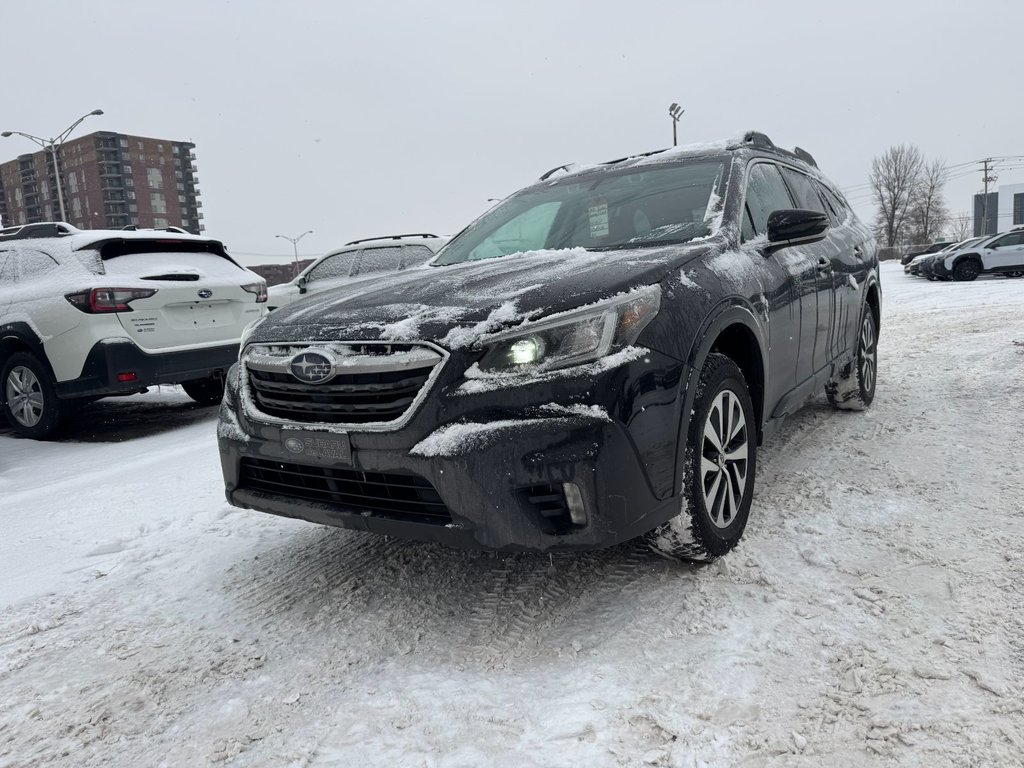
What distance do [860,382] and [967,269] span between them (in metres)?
19.9

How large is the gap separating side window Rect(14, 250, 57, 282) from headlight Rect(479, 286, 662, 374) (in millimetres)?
4960

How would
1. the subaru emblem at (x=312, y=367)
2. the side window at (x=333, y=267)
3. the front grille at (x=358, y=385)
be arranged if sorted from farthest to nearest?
1. the side window at (x=333, y=267)
2. the subaru emblem at (x=312, y=367)
3. the front grille at (x=358, y=385)

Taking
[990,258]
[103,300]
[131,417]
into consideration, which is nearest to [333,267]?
[131,417]

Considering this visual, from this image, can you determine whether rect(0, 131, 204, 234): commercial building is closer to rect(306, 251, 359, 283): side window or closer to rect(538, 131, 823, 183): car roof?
rect(306, 251, 359, 283): side window

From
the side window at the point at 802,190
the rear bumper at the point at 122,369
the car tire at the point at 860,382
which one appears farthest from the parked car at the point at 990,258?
the rear bumper at the point at 122,369

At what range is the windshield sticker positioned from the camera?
3.43 meters

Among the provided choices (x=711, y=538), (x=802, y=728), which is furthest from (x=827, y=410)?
(x=802, y=728)

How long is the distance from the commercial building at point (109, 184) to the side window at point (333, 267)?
299ft

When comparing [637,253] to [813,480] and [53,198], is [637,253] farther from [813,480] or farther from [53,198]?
[53,198]

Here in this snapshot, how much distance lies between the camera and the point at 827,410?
5.39 m

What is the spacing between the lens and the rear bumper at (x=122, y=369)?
212 inches

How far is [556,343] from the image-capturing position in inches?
89.7

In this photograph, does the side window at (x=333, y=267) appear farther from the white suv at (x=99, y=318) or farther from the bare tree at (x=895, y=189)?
the bare tree at (x=895, y=189)

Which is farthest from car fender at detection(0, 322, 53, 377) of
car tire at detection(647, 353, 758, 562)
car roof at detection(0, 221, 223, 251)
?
car tire at detection(647, 353, 758, 562)
